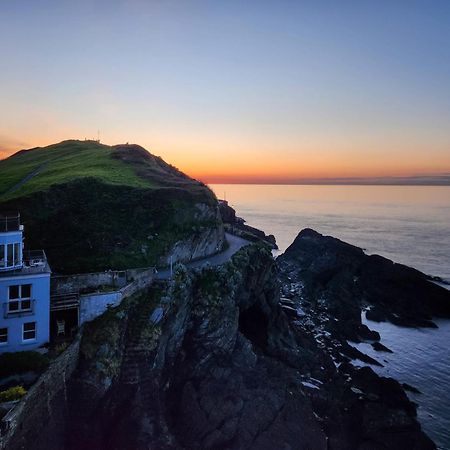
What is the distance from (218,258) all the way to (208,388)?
51.4ft

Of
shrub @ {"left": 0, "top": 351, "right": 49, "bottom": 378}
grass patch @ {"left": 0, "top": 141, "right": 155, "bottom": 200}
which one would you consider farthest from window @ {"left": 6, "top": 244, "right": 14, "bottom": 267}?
grass patch @ {"left": 0, "top": 141, "right": 155, "bottom": 200}

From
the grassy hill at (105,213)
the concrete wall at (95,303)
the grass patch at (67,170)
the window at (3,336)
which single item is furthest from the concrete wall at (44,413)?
the grass patch at (67,170)

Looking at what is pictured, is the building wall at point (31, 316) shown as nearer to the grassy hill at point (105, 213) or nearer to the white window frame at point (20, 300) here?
the white window frame at point (20, 300)

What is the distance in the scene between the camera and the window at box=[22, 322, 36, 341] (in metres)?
24.4

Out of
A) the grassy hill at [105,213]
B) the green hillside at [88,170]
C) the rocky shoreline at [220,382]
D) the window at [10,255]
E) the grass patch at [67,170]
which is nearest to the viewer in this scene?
the rocky shoreline at [220,382]

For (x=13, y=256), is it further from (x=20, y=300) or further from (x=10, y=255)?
(x=20, y=300)

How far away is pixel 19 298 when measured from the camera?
24.1 meters

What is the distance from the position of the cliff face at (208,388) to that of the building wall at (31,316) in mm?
2786

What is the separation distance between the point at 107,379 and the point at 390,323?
141 feet

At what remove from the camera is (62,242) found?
36562mm

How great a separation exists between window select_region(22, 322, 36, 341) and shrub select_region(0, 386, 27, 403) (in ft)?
18.9

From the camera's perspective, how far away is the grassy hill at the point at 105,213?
35.8 metres

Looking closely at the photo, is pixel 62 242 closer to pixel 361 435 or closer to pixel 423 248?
pixel 361 435

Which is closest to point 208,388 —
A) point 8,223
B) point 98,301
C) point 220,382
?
point 220,382
